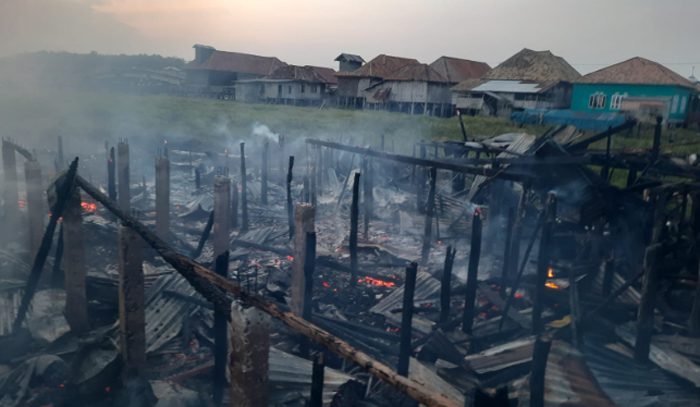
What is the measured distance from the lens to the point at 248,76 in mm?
48781

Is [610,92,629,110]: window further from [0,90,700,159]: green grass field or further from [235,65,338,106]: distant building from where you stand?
[235,65,338,106]: distant building

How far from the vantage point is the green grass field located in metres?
26.5

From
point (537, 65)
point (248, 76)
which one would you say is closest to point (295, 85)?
point (248, 76)

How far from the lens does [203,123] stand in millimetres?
30438

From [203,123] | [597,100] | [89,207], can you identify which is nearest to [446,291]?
[89,207]

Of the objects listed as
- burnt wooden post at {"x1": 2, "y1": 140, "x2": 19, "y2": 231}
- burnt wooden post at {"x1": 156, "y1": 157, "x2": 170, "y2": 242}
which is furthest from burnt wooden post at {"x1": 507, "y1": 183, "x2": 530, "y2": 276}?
burnt wooden post at {"x1": 2, "y1": 140, "x2": 19, "y2": 231}

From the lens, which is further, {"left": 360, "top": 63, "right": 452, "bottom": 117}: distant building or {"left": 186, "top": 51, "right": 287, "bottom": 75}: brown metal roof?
{"left": 186, "top": 51, "right": 287, "bottom": 75}: brown metal roof

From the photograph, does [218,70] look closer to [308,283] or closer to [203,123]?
[203,123]

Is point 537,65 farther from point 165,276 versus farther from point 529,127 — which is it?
point 165,276

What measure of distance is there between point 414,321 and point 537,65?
3469 cm

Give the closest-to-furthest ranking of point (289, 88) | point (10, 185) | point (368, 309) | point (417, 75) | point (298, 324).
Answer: point (298, 324) → point (368, 309) → point (10, 185) → point (417, 75) → point (289, 88)

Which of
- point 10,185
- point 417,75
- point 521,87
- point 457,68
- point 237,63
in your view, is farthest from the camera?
point 237,63

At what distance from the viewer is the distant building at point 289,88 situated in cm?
4191

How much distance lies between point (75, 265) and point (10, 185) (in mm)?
5066
